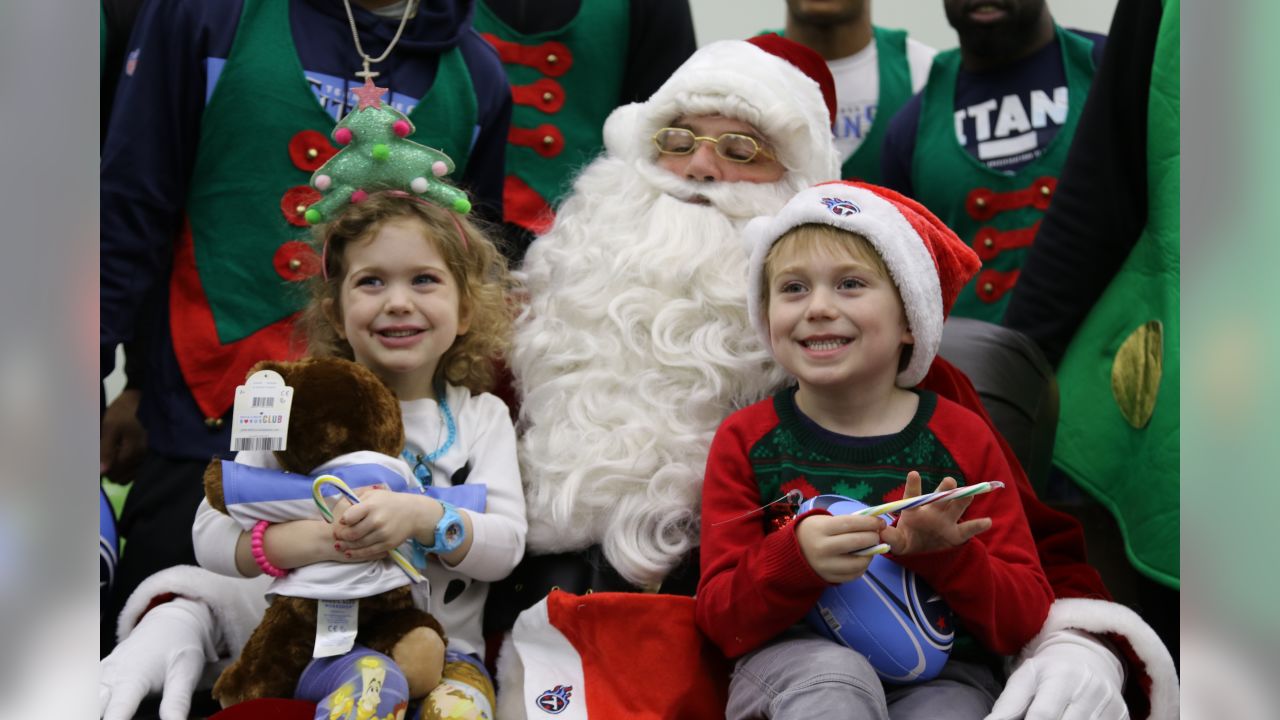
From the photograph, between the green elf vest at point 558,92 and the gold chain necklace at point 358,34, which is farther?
the green elf vest at point 558,92

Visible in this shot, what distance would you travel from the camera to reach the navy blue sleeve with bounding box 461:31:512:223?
278 cm

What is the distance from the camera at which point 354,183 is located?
2.21 meters

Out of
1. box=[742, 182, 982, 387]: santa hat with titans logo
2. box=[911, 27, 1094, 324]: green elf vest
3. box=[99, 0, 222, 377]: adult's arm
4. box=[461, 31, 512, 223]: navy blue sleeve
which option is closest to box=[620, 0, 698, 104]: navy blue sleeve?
box=[461, 31, 512, 223]: navy blue sleeve

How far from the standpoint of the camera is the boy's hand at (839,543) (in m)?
1.70

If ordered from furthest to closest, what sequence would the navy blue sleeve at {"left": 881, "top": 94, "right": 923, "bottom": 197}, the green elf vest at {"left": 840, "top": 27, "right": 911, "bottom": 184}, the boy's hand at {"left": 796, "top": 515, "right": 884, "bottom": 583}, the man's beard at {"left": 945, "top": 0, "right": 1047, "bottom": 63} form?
the green elf vest at {"left": 840, "top": 27, "right": 911, "bottom": 184}
the navy blue sleeve at {"left": 881, "top": 94, "right": 923, "bottom": 197}
the man's beard at {"left": 945, "top": 0, "right": 1047, "bottom": 63}
the boy's hand at {"left": 796, "top": 515, "right": 884, "bottom": 583}

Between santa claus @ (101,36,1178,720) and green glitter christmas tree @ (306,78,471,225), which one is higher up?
green glitter christmas tree @ (306,78,471,225)

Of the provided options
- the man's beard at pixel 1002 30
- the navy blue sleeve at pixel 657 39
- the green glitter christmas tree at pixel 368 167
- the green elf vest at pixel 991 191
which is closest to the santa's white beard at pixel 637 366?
the green glitter christmas tree at pixel 368 167

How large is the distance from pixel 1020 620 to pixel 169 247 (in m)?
1.79

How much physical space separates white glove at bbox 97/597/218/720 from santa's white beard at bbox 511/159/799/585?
57 cm

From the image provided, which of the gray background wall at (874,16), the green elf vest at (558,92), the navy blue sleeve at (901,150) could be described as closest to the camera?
the green elf vest at (558,92)

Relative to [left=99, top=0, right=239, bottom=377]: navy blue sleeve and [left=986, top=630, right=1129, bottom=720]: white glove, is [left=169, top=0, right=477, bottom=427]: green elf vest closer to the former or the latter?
[left=99, top=0, right=239, bottom=377]: navy blue sleeve

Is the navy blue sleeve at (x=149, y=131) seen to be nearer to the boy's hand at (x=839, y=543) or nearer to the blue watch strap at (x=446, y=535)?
the blue watch strap at (x=446, y=535)

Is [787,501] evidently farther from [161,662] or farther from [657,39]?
[657,39]

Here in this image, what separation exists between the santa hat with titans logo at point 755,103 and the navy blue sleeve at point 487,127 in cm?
34
